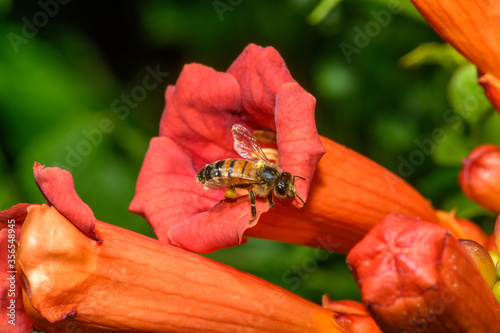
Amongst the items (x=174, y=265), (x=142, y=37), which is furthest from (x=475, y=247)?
(x=142, y=37)

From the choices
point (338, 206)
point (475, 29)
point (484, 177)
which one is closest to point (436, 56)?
point (484, 177)

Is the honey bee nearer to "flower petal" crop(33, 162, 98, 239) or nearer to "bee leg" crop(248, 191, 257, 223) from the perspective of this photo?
"bee leg" crop(248, 191, 257, 223)

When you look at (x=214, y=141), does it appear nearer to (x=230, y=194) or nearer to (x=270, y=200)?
(x=230, y=194)

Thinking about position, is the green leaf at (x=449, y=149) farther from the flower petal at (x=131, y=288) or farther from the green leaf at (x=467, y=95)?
the flower petal at (x=131, y=288)

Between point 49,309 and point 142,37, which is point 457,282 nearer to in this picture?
point 49,309

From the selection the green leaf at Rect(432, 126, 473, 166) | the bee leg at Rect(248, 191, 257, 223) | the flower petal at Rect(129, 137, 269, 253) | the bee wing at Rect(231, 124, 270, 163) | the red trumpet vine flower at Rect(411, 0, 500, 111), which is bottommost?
the green leaf at Rect(432, 126, 473, 166)

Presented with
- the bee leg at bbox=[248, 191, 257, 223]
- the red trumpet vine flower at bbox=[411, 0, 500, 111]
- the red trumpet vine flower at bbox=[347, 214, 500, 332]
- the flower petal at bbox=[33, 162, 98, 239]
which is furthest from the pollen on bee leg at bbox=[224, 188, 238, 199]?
the red trumpet vine flower at bbox=[411, 0, 500, 111]

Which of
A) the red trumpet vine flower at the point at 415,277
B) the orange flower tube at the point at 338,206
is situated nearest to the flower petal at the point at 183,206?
the orange flower tube at the point at 338,206
